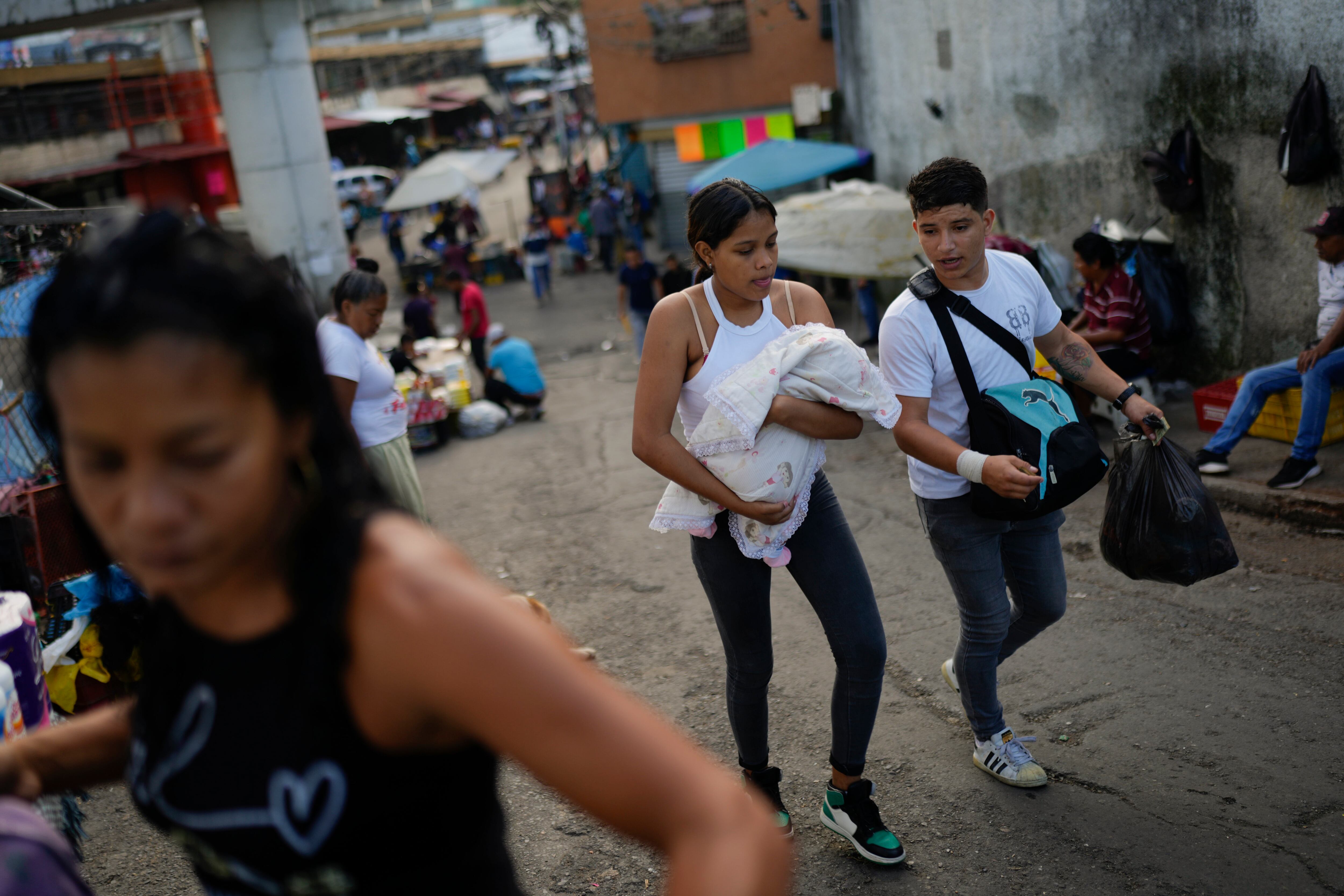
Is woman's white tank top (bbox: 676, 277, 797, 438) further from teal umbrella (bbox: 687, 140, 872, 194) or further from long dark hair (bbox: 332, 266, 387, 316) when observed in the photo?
teal umbrella (bbox: 687, 140, 872, 194)

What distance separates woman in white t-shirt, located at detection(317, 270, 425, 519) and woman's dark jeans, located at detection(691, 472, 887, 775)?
2.33 m

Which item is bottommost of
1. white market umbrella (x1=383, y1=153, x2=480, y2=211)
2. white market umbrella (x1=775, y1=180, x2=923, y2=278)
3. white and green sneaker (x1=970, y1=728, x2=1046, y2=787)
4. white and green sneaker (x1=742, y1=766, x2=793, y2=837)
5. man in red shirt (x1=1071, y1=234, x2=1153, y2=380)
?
white and green sneaker (x1=970, y1=728, x2=1046, y2=787)

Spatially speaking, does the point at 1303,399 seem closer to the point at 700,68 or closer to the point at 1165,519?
the point at 1165,519

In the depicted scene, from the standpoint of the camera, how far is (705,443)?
10.1 feet

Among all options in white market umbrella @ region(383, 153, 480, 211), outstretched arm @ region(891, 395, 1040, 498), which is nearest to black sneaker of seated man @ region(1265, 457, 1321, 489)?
outstretched arm @ region(891, 395, 1040, 498)

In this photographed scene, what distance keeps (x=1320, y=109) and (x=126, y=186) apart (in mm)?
25144

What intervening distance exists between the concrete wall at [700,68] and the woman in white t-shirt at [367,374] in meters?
14.8

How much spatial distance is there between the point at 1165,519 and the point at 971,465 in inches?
34.6

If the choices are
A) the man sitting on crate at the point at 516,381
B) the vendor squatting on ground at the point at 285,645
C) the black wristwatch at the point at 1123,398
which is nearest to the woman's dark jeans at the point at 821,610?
the black wristwatch at the point at 1123,398

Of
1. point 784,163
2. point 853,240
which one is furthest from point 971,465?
point 784,163

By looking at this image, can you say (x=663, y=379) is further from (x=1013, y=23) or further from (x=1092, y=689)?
(x=1013, y=23)

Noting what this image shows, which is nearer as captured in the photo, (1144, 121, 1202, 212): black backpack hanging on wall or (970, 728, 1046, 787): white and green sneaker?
(970, 728, 1046, 787): white and green sneaker

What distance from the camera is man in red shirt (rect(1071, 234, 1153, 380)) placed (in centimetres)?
762

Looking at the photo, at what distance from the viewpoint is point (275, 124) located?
49.3 feet
